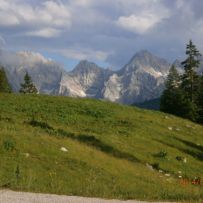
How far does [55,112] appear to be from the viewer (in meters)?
45.5

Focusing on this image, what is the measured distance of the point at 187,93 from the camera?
8175 cm

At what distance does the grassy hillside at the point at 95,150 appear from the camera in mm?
23219

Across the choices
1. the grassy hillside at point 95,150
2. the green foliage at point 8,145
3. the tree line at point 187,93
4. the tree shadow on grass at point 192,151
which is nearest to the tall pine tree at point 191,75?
the tree line at point 187,93

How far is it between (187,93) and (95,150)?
5026 cm

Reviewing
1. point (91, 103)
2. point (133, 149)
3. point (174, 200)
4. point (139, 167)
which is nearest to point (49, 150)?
point (139, 167)

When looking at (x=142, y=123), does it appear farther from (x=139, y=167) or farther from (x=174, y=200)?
(x=174, y=200)

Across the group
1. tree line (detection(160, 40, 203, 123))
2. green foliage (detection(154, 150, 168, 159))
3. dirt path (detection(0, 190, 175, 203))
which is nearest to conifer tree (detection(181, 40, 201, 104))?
tree line (detection(160, 40, 203, 123))

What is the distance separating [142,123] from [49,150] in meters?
18.7

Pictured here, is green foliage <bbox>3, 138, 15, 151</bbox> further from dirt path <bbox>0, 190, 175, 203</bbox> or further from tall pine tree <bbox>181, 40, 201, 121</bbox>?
tall pine tree <bbox>181, 40, 201, 121</bbox>

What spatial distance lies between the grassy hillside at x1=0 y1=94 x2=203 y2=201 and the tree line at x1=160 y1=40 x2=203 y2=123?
19.0 m

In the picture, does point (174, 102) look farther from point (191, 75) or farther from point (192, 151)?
point (192, 151)

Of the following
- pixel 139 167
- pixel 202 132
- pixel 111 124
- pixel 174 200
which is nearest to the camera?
pixel 174 200

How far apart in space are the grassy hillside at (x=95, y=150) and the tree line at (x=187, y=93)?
62.5 ft

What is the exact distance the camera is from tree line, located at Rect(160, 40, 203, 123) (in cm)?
7406
